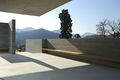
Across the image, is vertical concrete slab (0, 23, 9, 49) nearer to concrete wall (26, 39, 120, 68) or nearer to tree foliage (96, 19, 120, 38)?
concrete wall (26, 39, 120, 68)

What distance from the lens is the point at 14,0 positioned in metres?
6.15

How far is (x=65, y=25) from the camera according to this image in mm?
21656

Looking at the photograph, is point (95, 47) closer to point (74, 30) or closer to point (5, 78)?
point (5, 78)

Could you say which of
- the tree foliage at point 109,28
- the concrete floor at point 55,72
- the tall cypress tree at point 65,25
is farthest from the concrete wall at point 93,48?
the tree foliage at point 109,28

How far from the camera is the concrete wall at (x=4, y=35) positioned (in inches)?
387

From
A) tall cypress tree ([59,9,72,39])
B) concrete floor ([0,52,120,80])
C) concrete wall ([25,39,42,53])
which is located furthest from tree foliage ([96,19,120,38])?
concrete floor ([0,52,120,80])

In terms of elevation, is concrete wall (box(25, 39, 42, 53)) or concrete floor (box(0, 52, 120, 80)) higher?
concrete wall (box(25, 39, 42, 53))

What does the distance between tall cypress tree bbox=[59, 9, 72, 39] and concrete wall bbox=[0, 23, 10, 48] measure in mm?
11491

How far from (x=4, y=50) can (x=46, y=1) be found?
5749 mm

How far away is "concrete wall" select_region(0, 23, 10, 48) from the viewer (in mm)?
9836

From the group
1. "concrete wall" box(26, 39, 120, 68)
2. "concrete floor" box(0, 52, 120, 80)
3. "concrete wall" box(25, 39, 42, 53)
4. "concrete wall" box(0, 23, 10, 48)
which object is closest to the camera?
"concrete floor" box(0, 52, 120, 80)

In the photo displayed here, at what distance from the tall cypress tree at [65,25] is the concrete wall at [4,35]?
37.7 feet

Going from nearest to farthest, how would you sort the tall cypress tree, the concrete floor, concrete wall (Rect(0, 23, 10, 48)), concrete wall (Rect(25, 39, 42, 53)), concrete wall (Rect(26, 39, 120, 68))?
the concrete floor < concrete wall (Rect(26, 39, 120, 68)) < concrete wall (Rect(0, 23, 10, 48)) < concrete wall (Rect(25, 39, 42, 53)) < the tall cypress tree

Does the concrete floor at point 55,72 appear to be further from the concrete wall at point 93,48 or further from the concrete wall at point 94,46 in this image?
the concrete wall at point 94,46
